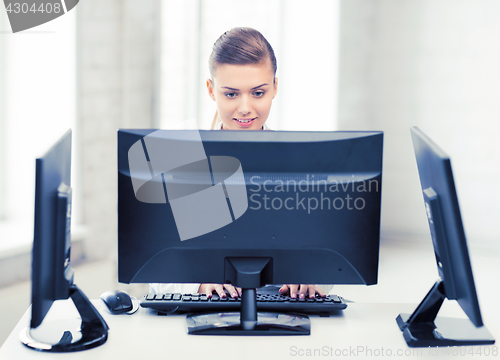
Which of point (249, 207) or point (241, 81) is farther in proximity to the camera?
point (241, 81)

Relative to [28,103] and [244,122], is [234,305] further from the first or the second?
[28,103]

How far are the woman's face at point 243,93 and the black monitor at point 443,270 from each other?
0.56 m

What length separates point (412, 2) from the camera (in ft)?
13.0

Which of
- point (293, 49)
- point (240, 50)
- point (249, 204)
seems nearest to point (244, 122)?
point (240, 50)

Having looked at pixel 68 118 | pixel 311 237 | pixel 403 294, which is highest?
pixel 68 118

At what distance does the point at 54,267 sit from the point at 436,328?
2.76 ft

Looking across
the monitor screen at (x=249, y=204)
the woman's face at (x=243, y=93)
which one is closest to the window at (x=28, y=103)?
the woman's face at (x=243, y=93)

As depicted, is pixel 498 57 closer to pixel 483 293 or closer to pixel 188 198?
pixel 483 293

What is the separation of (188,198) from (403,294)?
2.43 metres

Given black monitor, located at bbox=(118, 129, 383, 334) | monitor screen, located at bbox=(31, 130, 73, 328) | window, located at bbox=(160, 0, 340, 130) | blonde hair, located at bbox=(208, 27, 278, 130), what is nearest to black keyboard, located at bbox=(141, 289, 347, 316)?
black monitor, located at bbox=(118, 129, 383, 334)

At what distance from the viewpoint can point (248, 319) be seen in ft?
3.79

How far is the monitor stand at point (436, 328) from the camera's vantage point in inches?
43.0

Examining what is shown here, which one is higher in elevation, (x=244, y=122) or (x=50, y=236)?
(x=244, y=122)

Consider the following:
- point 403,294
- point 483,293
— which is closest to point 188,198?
point 403,294
